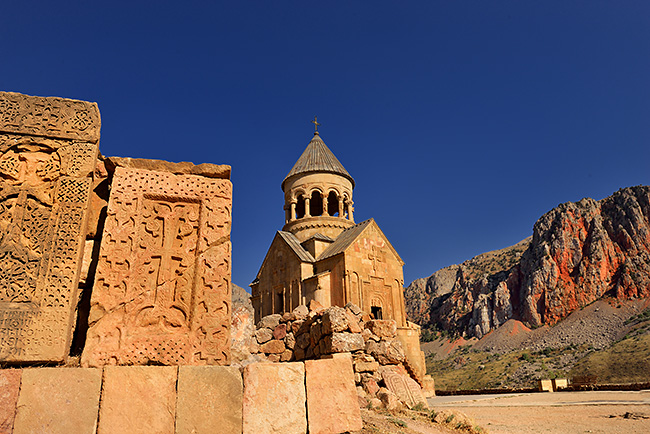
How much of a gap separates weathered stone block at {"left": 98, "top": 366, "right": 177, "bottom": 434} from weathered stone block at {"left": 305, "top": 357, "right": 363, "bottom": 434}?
1.03 meters

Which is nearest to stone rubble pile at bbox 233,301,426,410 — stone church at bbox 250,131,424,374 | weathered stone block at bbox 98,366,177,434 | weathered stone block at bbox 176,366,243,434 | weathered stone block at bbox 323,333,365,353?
weathered stone block at bbox 323,333,365,353

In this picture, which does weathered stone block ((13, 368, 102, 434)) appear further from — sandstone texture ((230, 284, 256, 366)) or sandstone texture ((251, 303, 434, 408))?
sandstone texture ((251, 303, 434, 408))

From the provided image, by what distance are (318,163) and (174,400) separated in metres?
15.2

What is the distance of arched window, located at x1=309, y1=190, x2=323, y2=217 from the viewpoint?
18.4 m

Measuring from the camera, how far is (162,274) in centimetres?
334

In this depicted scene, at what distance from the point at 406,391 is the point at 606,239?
141 feet

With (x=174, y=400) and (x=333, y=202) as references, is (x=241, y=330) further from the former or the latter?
(x=333, y=202)

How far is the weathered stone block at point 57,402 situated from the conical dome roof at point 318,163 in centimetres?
1480

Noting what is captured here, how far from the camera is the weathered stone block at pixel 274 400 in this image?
10.1ft

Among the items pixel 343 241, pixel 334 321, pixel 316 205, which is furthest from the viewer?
pixel 316 205

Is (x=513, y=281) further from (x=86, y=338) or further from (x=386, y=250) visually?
(x=86, y=338)

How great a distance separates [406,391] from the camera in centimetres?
625

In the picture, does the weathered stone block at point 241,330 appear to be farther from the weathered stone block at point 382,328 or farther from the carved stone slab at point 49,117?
the carved stone slab at point 49,117

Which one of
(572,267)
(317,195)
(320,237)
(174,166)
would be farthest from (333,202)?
(572,267)
